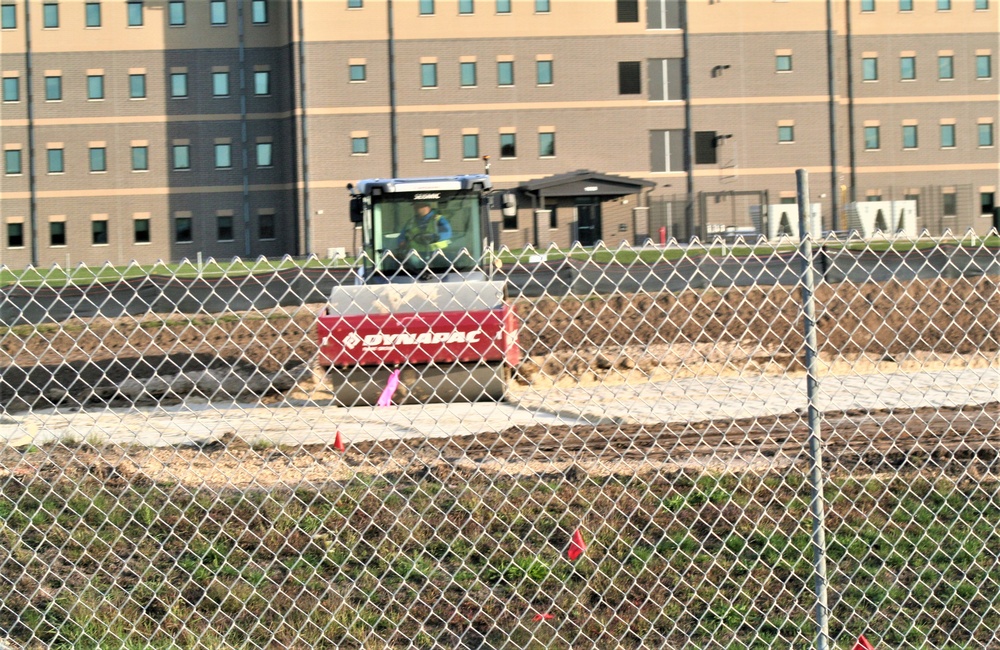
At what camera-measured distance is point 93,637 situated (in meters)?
5.25

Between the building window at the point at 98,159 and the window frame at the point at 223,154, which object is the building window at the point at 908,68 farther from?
the building window at the point at 98,159

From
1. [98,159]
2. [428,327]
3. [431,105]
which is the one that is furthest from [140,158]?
[428,327]

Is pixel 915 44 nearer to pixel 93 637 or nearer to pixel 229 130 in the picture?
pixel 229 130

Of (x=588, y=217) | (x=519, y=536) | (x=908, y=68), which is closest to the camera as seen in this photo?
(x=519, y=536)

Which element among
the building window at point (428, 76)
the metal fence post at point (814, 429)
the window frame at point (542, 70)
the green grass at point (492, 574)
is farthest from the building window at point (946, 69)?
the metal fence post at point (814, 429)

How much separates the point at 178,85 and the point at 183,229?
5838 mm

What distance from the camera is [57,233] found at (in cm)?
4788

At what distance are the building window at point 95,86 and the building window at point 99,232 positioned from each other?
5004mm

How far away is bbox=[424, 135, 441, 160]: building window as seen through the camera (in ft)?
153

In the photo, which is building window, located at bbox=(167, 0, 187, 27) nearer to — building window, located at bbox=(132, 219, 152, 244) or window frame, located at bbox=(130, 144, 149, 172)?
window frame, located at bbox=(130, 144, 149, 172)

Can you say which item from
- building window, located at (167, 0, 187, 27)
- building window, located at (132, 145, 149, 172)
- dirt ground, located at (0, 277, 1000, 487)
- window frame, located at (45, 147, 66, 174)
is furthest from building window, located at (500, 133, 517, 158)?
dirt ground, located at (0, 277, 1000, 487)

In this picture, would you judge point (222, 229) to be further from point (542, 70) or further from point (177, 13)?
point (542, 70)

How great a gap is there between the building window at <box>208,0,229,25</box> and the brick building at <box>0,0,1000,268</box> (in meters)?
0.09

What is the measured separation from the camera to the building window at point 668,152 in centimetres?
4756
